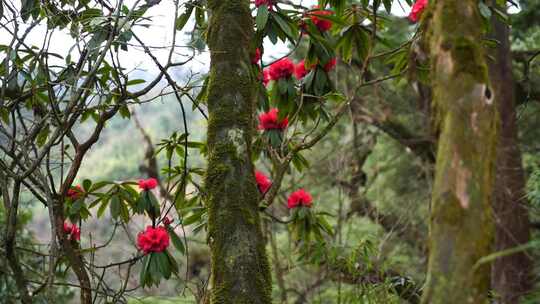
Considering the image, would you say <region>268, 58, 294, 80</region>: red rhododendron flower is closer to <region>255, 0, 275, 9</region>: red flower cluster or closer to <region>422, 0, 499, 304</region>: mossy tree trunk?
<region>255, 0, 275, 9</region>: red flower cluster

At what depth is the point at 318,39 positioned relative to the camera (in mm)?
2477

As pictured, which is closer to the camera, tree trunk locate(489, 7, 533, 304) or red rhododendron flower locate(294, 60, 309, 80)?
red rhododendron flower locate(294, 60, 309, 80)

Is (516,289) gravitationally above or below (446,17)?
below

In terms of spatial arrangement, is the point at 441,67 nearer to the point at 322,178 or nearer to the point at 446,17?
the point at 446,17

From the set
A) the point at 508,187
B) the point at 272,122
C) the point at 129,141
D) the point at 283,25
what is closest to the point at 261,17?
the point at 283,25

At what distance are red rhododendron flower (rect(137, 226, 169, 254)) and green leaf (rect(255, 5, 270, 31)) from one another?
2.98 feet

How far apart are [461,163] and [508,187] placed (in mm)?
4908

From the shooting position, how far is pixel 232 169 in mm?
1818

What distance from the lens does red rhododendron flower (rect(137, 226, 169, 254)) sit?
8.00ft

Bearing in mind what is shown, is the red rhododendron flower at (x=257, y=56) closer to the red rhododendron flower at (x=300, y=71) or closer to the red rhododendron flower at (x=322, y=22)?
the red rhododendron flower at (x=322, y=22)

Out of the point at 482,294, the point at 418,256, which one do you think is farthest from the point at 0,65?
the point at 418,256

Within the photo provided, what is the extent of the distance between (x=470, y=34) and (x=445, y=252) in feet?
1.41

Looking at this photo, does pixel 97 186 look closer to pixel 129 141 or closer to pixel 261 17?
pixel 261 17

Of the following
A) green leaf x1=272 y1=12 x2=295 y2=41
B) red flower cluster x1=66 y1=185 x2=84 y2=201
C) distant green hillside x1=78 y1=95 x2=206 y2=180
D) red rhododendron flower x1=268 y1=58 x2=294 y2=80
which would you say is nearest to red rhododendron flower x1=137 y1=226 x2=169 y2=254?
red flower cluster x1=66 y1=185 x2=84 y2=201
